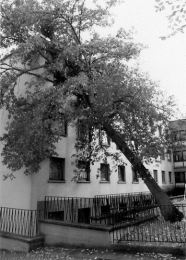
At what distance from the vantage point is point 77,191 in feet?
65.6

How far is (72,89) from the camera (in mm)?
13828

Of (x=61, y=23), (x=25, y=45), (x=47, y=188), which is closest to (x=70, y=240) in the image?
(x=47, y=188)

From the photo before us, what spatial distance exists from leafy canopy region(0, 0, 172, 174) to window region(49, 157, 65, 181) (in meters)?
2.79

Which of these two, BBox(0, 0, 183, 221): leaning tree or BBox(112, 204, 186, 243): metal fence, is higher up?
BBox(0, 0, 183, 221): leaning tree

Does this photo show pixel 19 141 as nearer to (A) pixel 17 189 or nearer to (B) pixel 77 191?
(A) pixel 17 189

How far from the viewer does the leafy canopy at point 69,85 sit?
1431 centimetres

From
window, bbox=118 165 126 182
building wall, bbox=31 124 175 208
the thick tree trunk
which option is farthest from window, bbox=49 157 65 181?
window, bbox=118 165 126 182

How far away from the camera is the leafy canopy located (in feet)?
47.0

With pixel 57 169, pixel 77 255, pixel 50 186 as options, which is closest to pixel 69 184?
pixel 57 169

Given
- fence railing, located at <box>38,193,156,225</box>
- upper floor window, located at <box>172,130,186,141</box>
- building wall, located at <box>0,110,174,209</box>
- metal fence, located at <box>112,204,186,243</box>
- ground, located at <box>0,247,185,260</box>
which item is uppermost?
upper floor window, located at <box>172,130,186,141</box>

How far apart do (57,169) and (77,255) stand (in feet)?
24.6

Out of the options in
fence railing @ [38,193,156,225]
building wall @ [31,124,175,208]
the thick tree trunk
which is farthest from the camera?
building wall @ [31,124,175,208]

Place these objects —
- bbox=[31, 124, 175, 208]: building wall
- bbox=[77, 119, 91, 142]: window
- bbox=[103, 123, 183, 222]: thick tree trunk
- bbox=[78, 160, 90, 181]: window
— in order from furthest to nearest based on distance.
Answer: bbox=[78, 160, 90, 181]: window < bbox=[31, 124, 175, 208]: building wall < bbox=[77, 119, 91, 142]: window < bbox=[103, 123, 183, 222]: thick tree trunk

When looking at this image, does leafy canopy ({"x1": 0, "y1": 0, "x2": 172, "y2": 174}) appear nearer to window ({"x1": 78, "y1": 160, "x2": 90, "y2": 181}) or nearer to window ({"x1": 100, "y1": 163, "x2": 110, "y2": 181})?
window ({"x1": 78, "y1": 160, "x2": 90, "y2": 181})
